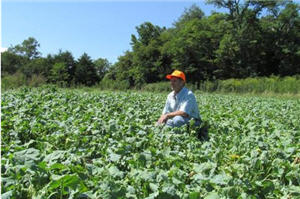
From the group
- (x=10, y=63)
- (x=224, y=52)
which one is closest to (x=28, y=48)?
(x=10, y=63)

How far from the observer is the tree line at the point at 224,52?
117ft

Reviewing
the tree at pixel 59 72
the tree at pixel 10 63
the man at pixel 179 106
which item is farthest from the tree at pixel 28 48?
the man at pixel 179 106

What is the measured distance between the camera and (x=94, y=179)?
77.2 inches

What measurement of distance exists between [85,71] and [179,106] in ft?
114

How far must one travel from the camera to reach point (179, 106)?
5.26 m

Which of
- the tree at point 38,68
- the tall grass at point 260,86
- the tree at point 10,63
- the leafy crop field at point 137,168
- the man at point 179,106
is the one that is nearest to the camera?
the leafy crop field at point 137,168

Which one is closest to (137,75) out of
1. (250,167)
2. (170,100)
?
(170,100)

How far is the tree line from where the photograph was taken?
35.6m

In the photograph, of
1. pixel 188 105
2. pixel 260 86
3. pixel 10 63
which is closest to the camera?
pixel 188 105

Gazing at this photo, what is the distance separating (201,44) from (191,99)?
3501 centimetres

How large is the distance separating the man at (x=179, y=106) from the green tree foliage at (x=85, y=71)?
3270 centimetres

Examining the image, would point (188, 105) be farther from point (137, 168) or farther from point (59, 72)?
point (59, 72)

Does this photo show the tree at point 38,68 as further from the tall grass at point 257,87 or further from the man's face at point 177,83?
the man's face at point 177,83

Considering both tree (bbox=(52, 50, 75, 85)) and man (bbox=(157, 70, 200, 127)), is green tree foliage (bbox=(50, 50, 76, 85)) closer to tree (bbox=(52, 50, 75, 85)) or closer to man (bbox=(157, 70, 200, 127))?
tree (bbox=(52, 50, 75, 85))
